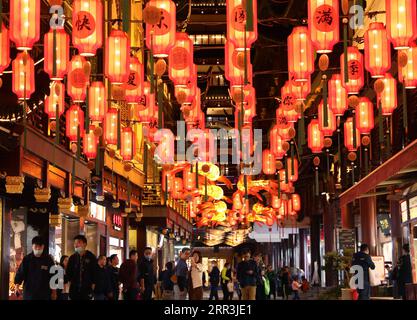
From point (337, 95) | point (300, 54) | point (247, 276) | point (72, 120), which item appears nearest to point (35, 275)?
point (72, 120)

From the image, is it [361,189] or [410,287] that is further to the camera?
[361,189]

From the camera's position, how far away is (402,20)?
13594mm

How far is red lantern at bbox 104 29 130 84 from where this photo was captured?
1547 centimetres

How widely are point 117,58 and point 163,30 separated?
1.16m

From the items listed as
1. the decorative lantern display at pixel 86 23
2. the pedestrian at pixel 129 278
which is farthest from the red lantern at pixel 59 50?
the pedestrian at pixel 129 278

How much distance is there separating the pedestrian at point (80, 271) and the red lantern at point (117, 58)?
2921mm

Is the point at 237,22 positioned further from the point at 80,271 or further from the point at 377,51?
the point at 80,271

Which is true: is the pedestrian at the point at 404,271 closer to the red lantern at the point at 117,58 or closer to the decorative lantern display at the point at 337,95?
the decorative lantern display at the point at 337,95

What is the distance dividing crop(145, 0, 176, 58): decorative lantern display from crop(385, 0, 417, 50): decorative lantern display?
367 cm

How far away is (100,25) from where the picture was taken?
14.2m

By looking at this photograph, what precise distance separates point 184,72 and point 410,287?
7.21m
